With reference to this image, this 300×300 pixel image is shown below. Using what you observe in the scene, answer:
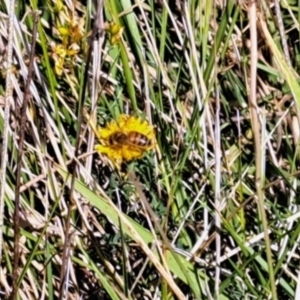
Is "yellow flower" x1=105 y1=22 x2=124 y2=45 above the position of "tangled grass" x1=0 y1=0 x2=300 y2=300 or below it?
above

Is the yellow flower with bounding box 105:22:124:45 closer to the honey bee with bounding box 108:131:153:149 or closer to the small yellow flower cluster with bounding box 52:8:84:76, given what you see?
the small yellow flower cluster with bounding box 52:8:84:76

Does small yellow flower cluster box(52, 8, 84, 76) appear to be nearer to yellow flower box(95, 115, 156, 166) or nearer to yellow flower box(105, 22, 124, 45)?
yellow flower box(105, 22, 124, 45)

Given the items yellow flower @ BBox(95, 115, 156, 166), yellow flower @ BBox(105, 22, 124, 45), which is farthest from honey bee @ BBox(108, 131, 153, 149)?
yellow flower @ BBox(105, 22, 124, 45)

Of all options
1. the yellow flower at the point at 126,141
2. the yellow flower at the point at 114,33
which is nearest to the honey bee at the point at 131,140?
the yellow flower at the point at 126,141

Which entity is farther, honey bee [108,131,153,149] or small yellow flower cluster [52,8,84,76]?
small yellow flower cluster [52,8,84,76]

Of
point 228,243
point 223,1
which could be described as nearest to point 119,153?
point 228,243

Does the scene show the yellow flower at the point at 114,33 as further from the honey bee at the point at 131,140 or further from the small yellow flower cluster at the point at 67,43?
the honey bee at the point at 131,140

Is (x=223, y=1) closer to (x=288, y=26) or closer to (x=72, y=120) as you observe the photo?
(x=288, y=26)

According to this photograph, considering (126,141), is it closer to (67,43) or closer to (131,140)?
(131,140)
